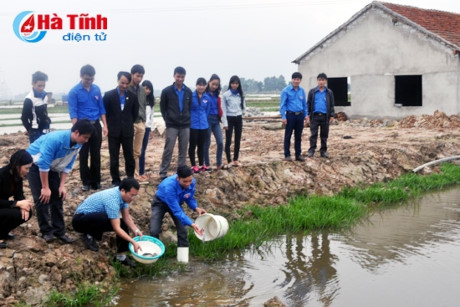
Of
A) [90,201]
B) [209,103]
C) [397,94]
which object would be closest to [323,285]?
[90,201]

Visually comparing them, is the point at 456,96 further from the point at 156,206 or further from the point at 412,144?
the point at 156,206

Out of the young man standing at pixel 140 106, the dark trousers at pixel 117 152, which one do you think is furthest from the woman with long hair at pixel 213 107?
the dark trousers at pixel 117 152

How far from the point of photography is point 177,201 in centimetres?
659

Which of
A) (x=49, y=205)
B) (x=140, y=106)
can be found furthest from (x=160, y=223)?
(x=140, y=106)

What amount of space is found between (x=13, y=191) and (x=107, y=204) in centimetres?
97

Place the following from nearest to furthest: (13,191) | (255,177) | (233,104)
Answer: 1. (13,191)
2. (233,104)
3. (255,177)

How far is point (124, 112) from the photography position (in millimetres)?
7910

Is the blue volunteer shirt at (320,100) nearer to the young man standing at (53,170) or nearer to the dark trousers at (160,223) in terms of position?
the dark trousers at (160,223)

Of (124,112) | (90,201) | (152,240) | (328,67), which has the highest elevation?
(328,67)

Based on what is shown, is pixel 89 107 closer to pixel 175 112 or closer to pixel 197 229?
pixel 175 112

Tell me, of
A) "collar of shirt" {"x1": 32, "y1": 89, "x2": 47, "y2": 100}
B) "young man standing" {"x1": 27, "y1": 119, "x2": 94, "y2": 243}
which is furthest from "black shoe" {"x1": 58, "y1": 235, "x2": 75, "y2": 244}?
"collar of shirt" {"x1": 32, "y1": 89, "x2": 47, "y2": 100}

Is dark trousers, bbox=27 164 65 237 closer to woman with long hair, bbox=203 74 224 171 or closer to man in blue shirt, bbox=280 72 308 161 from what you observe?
woman with long hair, bbox=203 74 224 171

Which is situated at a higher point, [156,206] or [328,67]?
[328,67]

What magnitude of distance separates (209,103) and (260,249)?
2.82m
